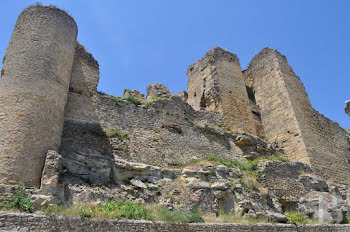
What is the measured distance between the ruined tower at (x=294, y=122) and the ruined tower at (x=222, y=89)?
3.96 feet

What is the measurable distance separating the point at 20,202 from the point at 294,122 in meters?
13.0

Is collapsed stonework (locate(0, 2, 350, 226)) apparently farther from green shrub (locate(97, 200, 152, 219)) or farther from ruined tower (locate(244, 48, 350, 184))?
green shrub (locate(97, 200, 152, 219))

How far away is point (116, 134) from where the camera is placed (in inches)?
433

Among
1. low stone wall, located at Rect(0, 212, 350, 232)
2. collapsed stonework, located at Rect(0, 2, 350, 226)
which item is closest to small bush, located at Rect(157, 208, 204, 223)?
low stone wall, located at Rect(0, 212, 350, 232)

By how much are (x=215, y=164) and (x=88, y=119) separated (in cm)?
489

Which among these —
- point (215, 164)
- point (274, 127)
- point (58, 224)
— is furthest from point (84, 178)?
point (274, 127)

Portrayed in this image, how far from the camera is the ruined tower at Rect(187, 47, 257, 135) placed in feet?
53.7

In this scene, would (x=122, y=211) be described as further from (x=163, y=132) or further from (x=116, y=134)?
(x=163, y=132)

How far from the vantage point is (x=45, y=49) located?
9836mm

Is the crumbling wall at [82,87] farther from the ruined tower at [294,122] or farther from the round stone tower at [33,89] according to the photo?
the ruined tower at [294,122]

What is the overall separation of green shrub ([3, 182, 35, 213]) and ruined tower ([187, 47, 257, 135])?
33.9ft

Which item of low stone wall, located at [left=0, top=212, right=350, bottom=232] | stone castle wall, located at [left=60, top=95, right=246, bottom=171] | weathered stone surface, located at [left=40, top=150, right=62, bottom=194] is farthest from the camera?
stone castle wall, located at [left=60, top=95, right=246, bottom=171]

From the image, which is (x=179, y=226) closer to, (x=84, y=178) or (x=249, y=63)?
(x=84, y=178)

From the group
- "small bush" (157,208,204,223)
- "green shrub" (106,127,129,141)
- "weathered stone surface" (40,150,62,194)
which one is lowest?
"small bush" (157,208,204,223)
